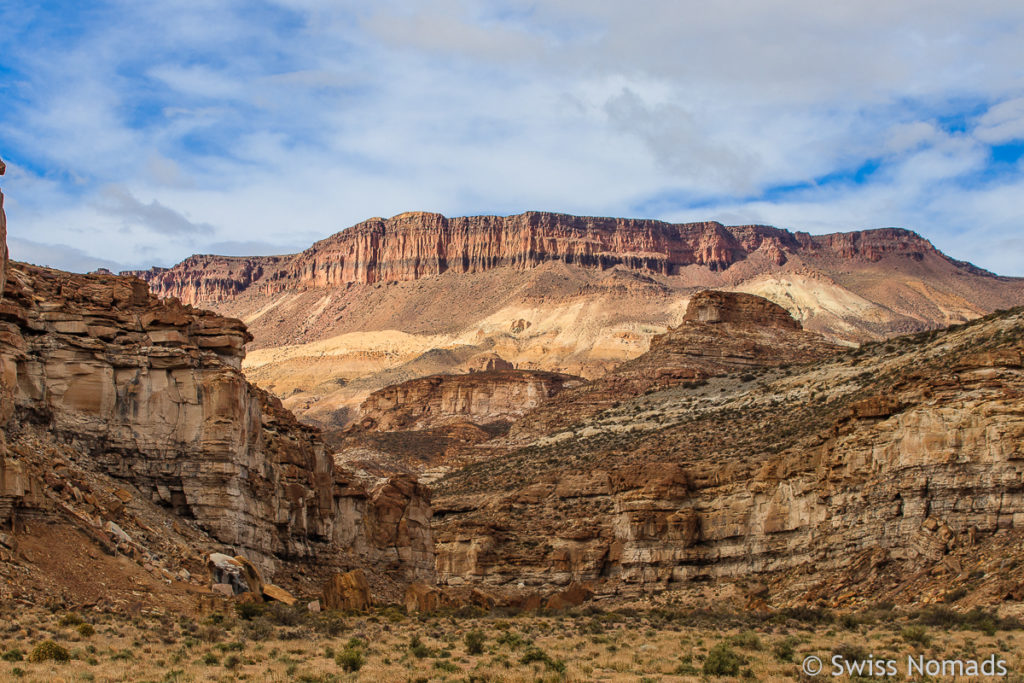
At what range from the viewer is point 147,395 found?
38.3m

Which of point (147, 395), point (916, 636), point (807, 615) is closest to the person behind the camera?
point (916, 636)

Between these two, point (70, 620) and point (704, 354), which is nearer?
point (70, 620)

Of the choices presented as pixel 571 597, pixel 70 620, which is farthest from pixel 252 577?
pixel 571 597

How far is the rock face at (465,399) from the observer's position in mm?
153125

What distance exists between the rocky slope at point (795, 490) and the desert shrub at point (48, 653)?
24.8 metres

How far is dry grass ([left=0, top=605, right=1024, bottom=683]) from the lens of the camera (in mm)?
25734

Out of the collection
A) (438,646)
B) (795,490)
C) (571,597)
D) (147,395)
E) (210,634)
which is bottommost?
Answer: (571,597)

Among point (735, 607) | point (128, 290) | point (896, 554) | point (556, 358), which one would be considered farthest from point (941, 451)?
point (556, 358)

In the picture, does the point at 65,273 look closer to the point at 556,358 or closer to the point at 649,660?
the point at 649,660

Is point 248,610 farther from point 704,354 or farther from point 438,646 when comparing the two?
point 704,354

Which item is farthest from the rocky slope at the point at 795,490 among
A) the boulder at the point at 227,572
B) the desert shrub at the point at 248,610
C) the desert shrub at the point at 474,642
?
the desert shrub at the point at 248,610

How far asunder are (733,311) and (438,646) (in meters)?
94.0

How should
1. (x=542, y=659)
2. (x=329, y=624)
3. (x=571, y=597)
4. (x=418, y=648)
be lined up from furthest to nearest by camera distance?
(x=571, y=597)
(x=329, y=624)
(x=418, y=648)
(x=542, y=659)

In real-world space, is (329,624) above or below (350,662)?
below
